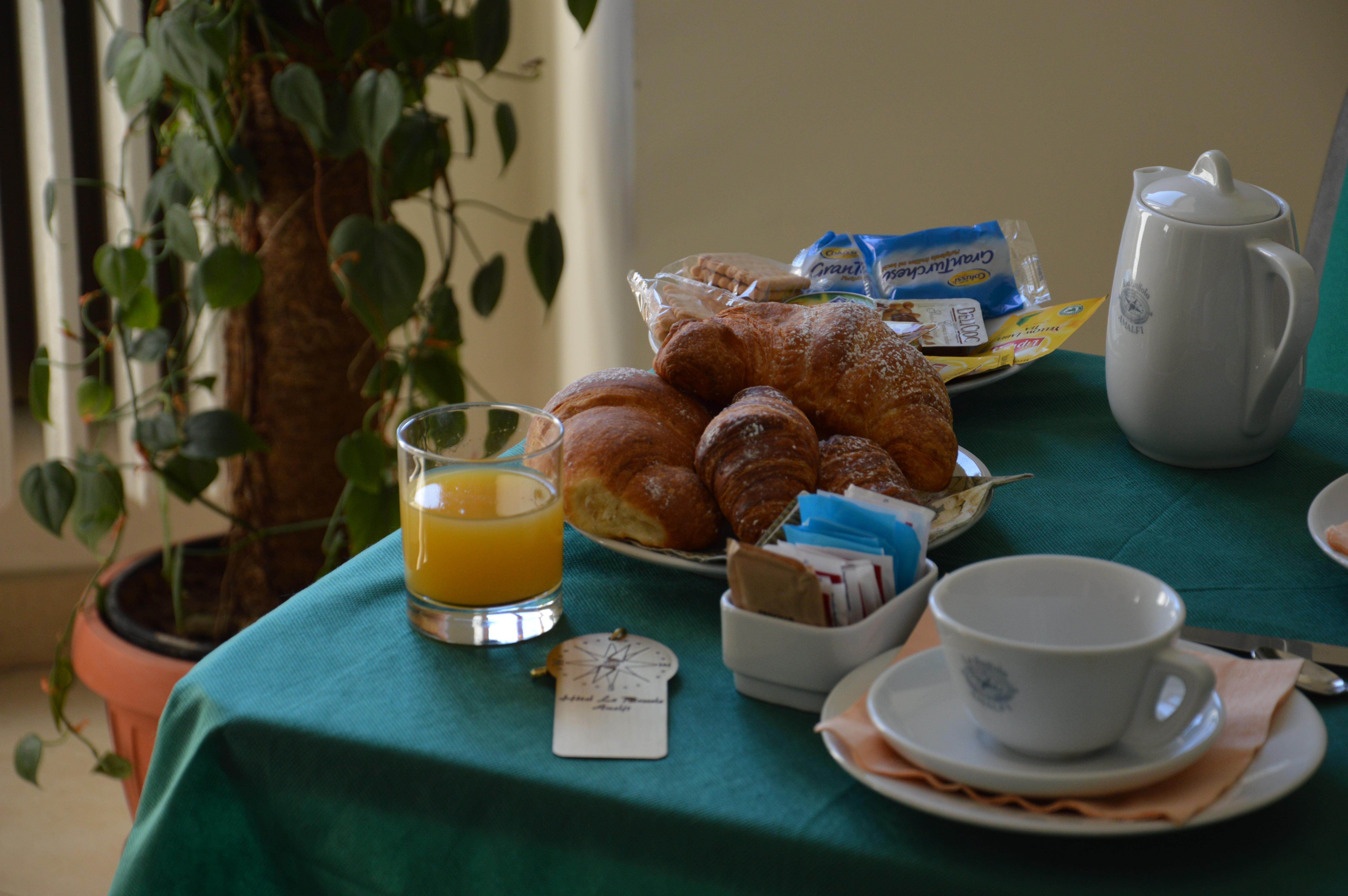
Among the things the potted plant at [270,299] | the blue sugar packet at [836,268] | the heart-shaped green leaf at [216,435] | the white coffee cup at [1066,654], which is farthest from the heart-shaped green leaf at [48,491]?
the white coffee cup at [1066,654]

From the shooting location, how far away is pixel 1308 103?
1842 millimetres

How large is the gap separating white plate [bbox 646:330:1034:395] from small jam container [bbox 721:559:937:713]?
16.7 inches

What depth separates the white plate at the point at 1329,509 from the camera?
712 mm

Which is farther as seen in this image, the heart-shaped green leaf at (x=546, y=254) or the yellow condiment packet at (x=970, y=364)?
the heart-shaped green leaf at (x=546, y=254)

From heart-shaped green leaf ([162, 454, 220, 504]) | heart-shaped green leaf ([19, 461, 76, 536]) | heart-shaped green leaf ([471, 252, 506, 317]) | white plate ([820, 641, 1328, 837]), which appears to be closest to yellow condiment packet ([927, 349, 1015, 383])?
white plate ([820, 641, 1328, 837])

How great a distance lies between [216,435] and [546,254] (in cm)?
43

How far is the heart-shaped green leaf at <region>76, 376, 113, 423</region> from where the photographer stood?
1390 millimetres

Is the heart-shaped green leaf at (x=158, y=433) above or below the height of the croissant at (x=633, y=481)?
below

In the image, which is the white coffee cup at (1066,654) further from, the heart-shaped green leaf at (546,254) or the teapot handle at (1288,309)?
the heart-shaped green leaf at (546,254)

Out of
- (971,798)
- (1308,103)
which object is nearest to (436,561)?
(971,798)

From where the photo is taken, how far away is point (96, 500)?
1325 millimetres

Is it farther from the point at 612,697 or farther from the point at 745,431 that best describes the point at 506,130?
the point at 612,697

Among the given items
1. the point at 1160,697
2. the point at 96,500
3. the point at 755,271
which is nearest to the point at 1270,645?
the point at 1160,697

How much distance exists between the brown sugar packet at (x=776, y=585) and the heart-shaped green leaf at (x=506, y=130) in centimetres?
94
